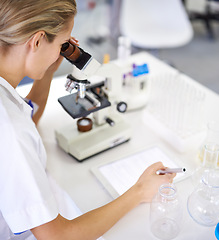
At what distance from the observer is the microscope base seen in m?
1.34

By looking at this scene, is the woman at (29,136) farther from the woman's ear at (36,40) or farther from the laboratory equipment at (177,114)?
the laboratory equipment at (177,114)

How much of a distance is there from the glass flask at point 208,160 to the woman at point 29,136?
1.13ft

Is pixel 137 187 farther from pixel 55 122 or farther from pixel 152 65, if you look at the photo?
pixel 152 65

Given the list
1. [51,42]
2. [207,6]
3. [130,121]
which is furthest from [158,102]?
[207,6]

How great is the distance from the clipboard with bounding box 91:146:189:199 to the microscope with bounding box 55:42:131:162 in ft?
0.30

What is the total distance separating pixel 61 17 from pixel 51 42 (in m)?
0.08

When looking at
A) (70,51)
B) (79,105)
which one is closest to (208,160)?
(79,105)

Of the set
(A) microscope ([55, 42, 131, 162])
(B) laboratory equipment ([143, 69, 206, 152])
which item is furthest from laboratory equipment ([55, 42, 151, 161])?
(B) laboratory equipment ([143, 69, 206, 152])

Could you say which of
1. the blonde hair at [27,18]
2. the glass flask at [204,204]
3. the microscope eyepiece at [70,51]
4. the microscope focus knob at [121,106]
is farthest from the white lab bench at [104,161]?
the blonde hair at [27,18]

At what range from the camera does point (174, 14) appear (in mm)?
3402

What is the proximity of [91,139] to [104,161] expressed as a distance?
0.11 m

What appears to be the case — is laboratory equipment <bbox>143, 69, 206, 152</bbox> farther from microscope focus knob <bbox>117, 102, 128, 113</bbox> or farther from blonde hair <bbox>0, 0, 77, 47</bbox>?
blonde hair <bbox>0, 0, 77, 47</bbox>

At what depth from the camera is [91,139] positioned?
1385 millimetres

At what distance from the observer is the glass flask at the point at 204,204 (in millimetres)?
1080
